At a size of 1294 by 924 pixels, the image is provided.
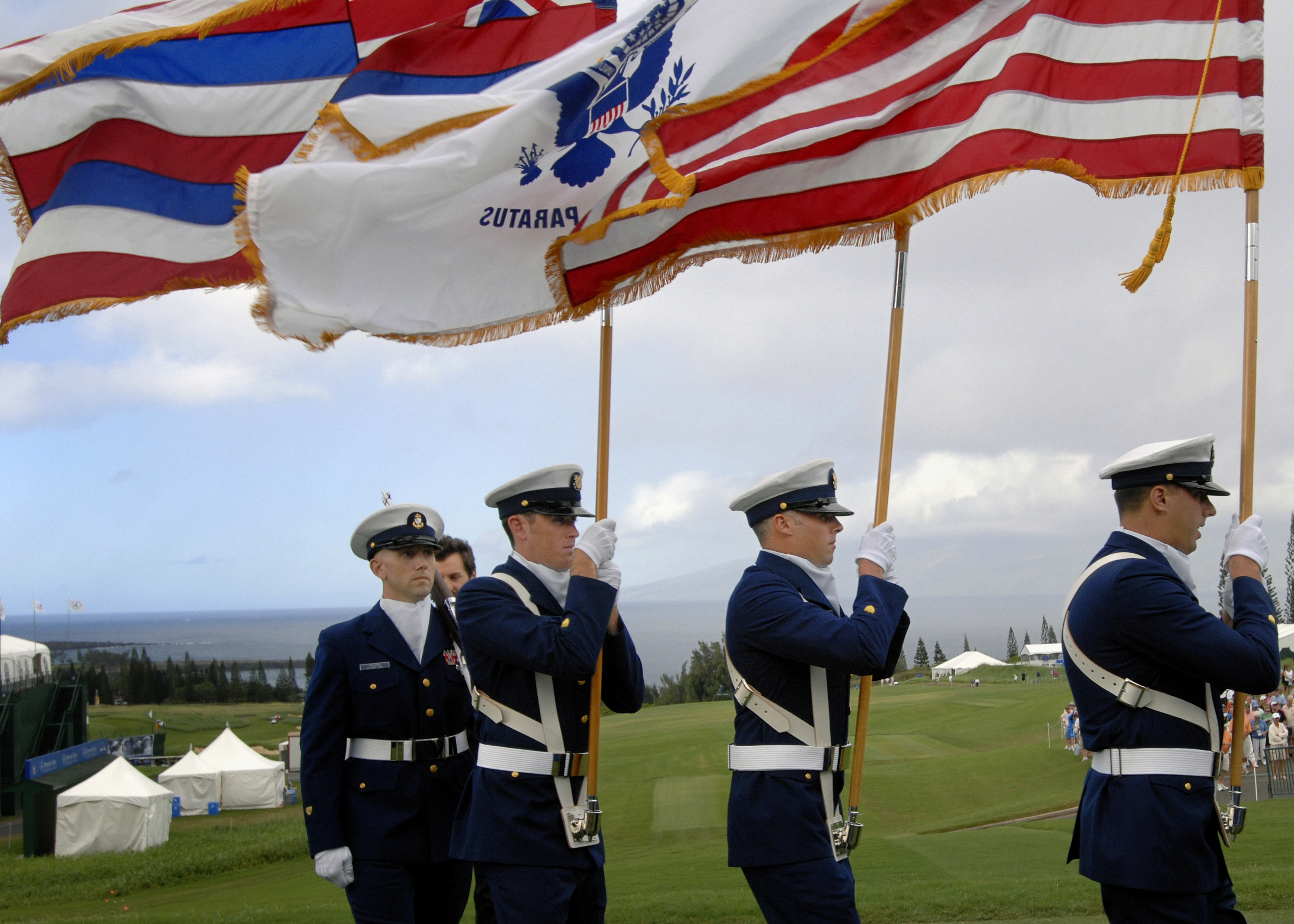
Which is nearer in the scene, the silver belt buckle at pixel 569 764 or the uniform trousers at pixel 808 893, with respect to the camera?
the uniform trousers at pixel 808 893

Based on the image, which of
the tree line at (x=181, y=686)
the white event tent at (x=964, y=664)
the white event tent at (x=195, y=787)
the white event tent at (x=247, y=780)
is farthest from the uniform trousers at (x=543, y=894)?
the tree line at (x=181, y=686)

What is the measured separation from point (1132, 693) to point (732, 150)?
111 inches

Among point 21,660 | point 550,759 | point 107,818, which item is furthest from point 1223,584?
point 21,660

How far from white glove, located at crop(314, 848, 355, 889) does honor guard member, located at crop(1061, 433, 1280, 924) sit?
3.13 meters

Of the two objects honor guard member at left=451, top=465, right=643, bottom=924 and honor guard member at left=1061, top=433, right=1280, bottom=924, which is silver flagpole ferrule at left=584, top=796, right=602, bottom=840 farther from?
honor guard member at left=1061, top=433, right=1280, bottom=924

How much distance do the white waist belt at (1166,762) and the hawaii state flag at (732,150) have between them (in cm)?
231

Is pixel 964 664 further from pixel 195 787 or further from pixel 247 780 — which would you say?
pixel 195 787

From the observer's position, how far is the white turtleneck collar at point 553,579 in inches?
185

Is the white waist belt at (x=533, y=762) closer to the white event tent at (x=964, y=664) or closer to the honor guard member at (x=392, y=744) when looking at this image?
the honor guard member at (x=392, y=744)

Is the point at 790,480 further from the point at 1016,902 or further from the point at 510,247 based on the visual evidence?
the point at 1016,902

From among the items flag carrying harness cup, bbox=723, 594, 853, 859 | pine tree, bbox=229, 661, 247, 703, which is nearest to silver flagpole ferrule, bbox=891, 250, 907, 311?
flag carrying harness cup, bbox=723, 594, 853, 859

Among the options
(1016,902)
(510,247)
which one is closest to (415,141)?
(510,247)

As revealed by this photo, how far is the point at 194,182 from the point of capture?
5664 millimetres

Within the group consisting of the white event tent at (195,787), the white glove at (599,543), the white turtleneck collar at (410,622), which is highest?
the white glove at (599,543)
